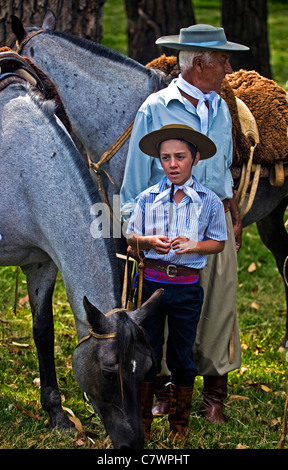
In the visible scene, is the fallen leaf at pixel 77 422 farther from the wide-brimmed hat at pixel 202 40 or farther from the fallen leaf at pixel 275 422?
the wide-brimmed hat at pixel 202 40

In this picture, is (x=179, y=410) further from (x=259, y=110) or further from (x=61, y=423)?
(x=259, y=110)

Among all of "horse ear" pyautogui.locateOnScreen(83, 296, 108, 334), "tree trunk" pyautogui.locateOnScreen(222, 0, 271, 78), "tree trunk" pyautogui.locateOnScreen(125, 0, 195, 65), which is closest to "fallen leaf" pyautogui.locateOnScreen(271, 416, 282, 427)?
"horse ear" pyautogui.locateOnScreen(83, 296, 108, 334)

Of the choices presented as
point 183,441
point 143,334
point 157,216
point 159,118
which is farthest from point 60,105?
point 183,441

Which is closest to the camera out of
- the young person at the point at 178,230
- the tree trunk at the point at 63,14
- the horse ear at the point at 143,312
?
the horse ear at the point at 143,312

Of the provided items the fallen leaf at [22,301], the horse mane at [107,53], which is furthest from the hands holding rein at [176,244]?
the fallen leaf at [22,301]

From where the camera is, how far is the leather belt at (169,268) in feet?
11.6

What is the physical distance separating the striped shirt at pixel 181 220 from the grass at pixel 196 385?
0.97 meters

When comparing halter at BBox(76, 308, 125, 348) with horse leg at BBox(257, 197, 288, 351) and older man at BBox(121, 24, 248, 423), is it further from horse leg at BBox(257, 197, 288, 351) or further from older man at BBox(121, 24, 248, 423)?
horse leg at BBox(257, 197, 288, 351)

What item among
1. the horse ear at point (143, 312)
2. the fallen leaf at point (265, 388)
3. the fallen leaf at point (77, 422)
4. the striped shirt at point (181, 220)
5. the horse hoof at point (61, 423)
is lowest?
the fallen leaf at point (265, 388)

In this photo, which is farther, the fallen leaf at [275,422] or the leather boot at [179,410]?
the fallen leaf at [275,422]

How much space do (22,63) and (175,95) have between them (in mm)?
848

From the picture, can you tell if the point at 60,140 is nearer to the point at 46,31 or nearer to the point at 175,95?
the point at 175,95

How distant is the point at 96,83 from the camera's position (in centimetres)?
459

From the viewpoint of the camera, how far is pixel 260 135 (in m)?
4.84
